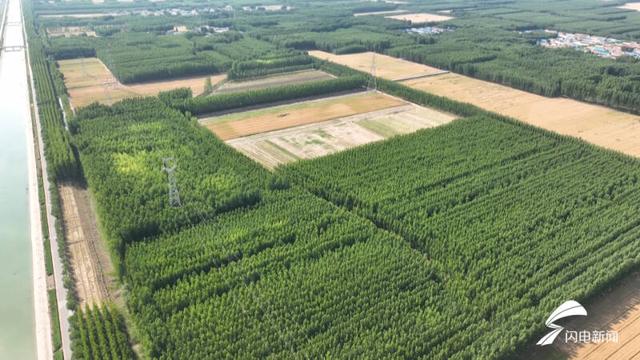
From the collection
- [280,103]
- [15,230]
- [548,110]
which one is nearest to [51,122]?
[15,230]

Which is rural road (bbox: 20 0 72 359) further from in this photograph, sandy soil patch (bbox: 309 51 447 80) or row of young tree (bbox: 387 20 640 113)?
row of young tree (bbox: 387 20 640 113)

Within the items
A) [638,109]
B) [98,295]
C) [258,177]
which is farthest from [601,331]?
[638,109]

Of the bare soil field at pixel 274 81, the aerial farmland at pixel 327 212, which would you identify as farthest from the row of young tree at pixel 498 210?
the bare soil field at pixel 274 81

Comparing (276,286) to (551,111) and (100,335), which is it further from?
(551,111)

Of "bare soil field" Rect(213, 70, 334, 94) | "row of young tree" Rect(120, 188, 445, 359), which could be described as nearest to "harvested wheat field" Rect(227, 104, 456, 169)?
"row of young tree" Rect(120, 188, 445, 359)

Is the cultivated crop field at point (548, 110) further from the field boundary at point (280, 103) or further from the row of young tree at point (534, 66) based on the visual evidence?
the field boundary at point (280, 103)

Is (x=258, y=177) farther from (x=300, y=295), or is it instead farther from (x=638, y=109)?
(x=638, y=109)

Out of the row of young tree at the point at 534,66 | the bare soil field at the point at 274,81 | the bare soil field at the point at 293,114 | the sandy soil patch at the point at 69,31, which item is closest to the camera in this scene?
the bare soil field at the point at 293,114
